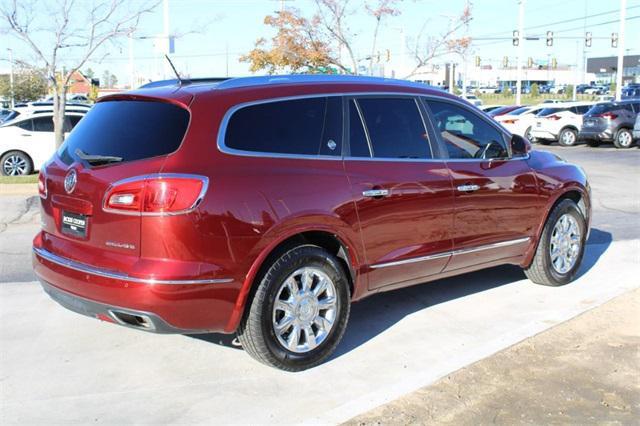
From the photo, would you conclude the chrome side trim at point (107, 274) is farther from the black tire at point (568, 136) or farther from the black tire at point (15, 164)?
the black tire at point (568, 136)

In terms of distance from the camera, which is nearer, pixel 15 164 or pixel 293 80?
pixel 293 80

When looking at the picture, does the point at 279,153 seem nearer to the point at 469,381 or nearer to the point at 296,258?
the point at 296,258

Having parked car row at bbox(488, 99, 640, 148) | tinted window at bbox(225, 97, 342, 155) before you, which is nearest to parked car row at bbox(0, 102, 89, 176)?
tinted window at bbox(225, 97, 342, 155)

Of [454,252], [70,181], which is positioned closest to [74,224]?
[70,181]

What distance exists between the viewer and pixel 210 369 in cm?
438

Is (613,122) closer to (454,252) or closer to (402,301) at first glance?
(402,301)

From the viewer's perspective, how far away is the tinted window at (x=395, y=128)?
4789 mm

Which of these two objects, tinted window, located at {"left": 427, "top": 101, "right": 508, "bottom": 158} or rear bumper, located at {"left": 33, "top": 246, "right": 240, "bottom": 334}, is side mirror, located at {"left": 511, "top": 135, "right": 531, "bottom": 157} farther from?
rear bumper, located at {"left": 33, "top": 246, "right": 240, "bottom": 334}

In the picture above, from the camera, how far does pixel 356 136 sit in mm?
4668

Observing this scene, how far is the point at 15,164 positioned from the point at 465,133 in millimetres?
12502

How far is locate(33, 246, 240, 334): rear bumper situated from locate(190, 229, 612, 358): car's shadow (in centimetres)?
74

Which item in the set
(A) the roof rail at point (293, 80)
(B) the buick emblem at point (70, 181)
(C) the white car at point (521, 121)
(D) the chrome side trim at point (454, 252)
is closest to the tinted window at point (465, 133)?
(A) the roof rail at point (293, 80)

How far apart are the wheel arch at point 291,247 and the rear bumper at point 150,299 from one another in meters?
0.06

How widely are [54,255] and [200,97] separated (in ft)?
4.46
